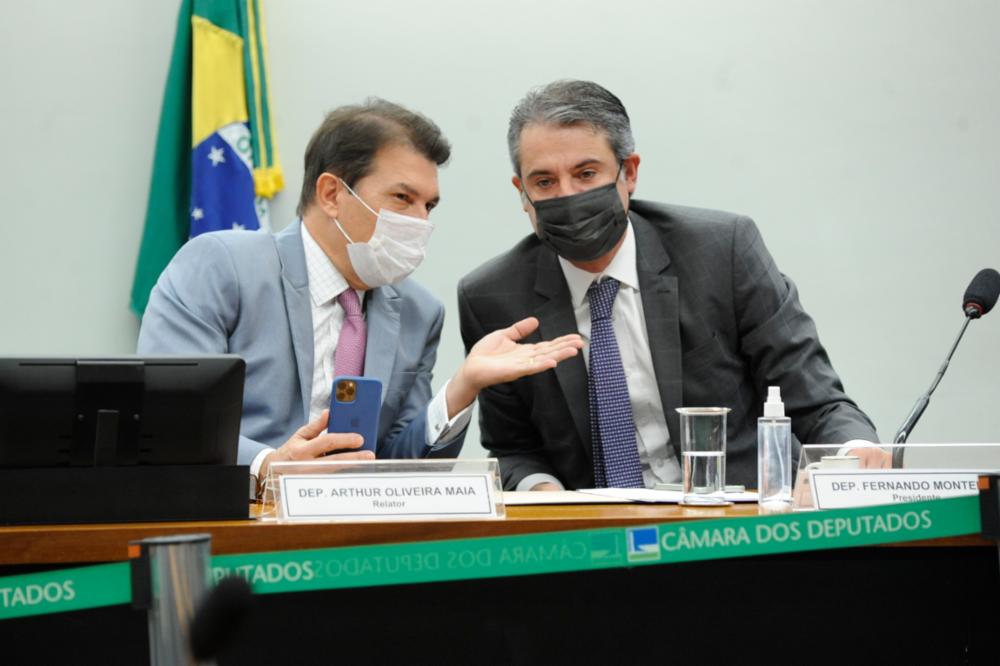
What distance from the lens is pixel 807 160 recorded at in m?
3.74

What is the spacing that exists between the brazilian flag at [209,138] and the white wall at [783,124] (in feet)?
0.34

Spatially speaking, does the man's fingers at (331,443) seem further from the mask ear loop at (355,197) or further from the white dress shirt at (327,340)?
the mask ear loop at (355,197)

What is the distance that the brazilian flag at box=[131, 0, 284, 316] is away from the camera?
138 inches

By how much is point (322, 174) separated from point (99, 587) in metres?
1.60

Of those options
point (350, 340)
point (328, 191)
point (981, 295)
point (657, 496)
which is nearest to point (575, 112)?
point (328, 191)

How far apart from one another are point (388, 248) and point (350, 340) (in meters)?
0.22

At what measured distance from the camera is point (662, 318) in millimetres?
2635

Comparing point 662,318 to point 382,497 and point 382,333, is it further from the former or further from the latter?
point 382,497

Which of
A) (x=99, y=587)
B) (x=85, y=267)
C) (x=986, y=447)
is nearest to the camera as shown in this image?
(x=99, y=587)

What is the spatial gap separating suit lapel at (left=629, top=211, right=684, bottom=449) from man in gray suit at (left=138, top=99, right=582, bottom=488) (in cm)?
31

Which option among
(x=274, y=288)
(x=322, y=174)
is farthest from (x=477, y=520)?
(x=322, y=174)

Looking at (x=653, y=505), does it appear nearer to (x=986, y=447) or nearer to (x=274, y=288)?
(x=986, y=447)

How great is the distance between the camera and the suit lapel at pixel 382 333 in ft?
8.46

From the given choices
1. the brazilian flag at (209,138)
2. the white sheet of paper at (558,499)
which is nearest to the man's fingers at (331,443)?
the white sheet of paper at (558,499)
